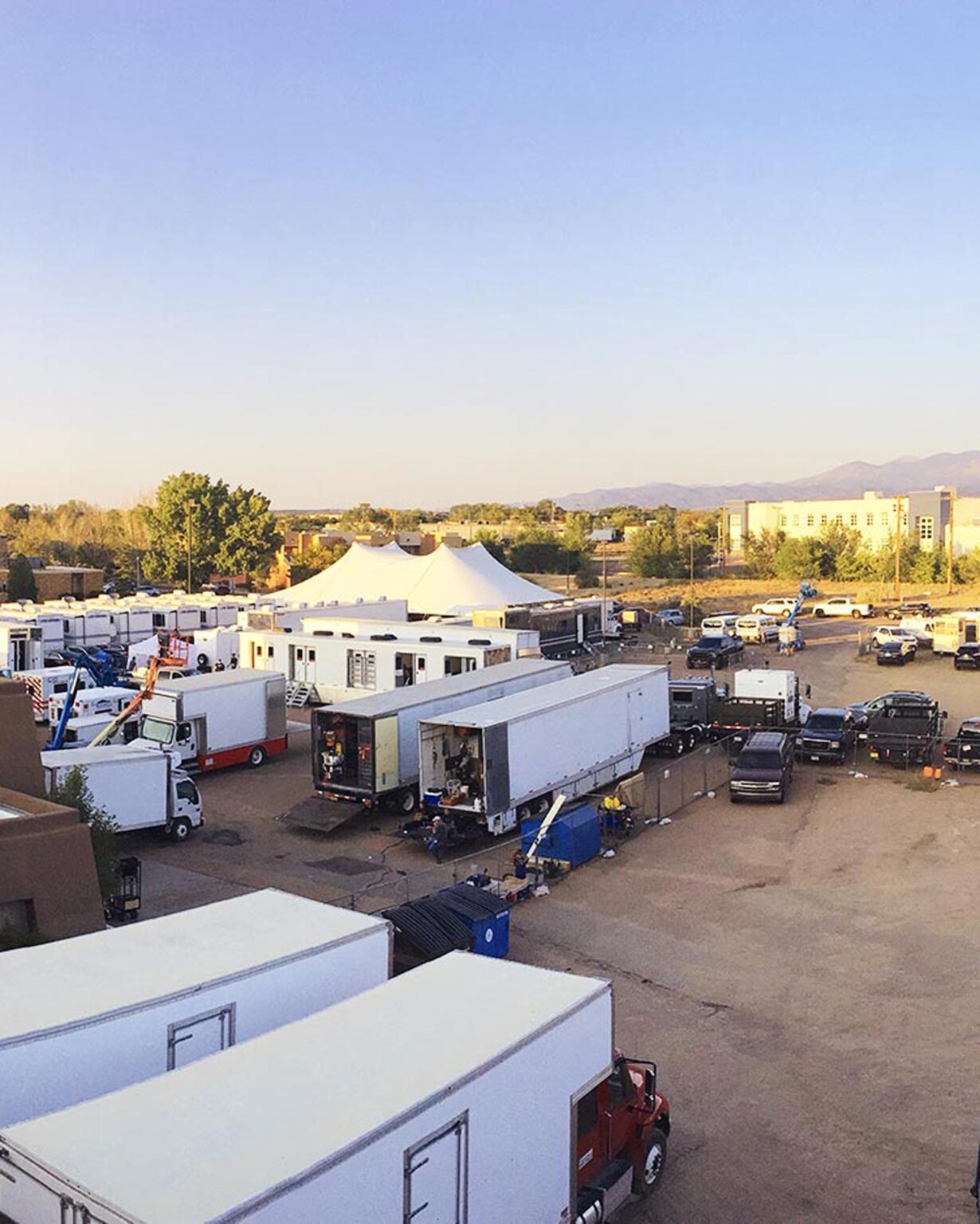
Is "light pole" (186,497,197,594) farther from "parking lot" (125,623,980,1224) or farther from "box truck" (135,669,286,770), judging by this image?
"parking lot" (125,623,980,1224)

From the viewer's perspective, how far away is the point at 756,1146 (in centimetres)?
1108

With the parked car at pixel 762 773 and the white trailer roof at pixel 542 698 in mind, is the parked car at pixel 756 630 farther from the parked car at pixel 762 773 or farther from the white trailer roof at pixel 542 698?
the parked car at pixel 762 773

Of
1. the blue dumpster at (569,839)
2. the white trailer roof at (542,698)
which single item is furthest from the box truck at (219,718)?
the blue dumpster at (569,839)

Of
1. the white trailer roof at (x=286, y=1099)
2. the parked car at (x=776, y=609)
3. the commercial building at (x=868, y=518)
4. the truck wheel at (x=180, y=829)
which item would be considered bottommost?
the truck wheel at (x=180, y=829)

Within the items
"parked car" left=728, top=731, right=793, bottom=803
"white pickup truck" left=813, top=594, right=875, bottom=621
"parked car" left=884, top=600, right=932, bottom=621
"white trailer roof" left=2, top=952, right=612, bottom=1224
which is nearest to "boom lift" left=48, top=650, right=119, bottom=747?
"parked car" left=728, top=731, right=793, bottom=803

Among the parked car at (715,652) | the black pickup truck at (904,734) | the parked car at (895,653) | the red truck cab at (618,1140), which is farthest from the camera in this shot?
the parked car at (895,653)

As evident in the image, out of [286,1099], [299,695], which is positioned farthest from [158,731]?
[286,1099]

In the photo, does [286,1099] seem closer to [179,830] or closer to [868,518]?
[179,830]

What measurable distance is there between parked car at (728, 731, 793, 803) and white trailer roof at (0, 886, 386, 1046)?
1519cm

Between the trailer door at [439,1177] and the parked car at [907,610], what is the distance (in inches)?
2354

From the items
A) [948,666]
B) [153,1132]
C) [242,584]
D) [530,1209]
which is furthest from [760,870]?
[242,584]

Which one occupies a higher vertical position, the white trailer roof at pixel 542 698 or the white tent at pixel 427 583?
the white tent at pixel 427 583

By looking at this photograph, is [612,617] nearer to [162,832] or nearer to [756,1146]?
[162,832]

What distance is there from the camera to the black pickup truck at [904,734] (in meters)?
28.0
